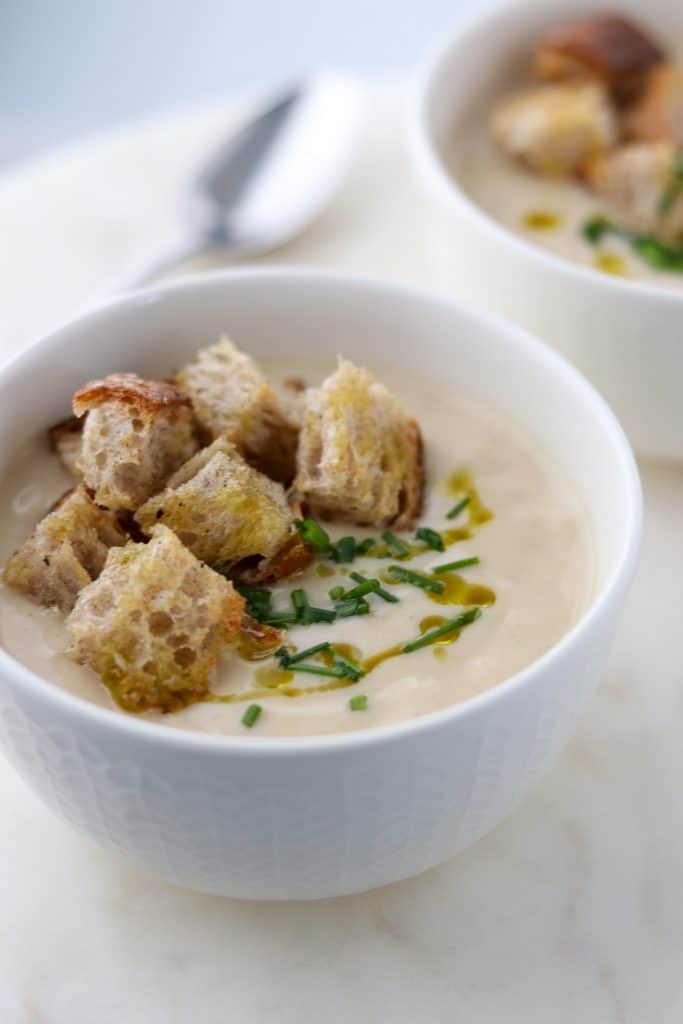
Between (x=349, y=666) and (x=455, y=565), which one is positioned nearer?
(x=349, y=666)

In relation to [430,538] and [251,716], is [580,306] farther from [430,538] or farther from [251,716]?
[251,716]

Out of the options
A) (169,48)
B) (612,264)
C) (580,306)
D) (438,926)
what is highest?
(580,306)

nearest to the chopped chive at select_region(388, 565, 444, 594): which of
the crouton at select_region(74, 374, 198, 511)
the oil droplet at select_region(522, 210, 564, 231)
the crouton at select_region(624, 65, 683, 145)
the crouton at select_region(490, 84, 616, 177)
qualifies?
the crouton at select_region(74, 374, 198, 511)

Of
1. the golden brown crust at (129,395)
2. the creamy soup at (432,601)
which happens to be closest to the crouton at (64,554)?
the creamy soup at (432,601)

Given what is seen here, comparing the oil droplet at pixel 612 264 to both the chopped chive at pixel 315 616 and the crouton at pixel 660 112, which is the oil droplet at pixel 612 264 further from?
the chopped chive at pixel 315 616

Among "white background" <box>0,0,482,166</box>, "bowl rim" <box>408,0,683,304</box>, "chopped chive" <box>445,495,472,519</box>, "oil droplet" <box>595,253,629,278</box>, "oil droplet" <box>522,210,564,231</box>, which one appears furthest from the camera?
"white background" <box>0,0,482,166</box>

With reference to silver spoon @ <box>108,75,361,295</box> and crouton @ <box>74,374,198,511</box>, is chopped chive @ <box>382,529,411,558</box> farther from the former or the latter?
silver spoon @ <box>108,75,361,295</box>

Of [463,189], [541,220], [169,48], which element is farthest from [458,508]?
[169,48]
